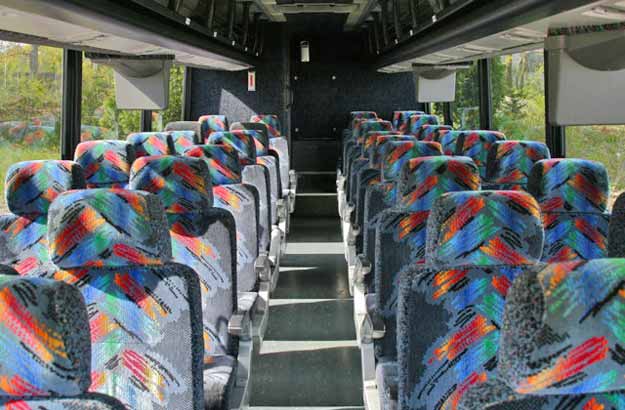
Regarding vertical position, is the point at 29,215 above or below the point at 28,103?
below

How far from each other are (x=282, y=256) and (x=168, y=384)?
241 inches

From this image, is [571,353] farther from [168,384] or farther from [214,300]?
[214,300]

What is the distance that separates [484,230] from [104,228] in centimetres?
123

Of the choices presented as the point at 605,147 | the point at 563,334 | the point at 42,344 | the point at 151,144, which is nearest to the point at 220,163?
the point at 151,144

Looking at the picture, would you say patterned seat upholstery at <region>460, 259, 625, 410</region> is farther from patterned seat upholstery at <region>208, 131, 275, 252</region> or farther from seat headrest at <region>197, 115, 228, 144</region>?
seat headrest at <region>197, 115, 228, 144</region>

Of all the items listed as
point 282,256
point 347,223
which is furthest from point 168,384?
point 282,256

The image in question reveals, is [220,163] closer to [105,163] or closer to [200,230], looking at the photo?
[105,163]

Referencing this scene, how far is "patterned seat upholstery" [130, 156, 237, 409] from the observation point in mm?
4047

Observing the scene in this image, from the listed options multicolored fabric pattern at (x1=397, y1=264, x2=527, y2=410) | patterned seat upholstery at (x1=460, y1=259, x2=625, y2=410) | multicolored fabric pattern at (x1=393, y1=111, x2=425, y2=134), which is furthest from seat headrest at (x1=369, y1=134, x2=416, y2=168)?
multicolored fabric pattern at (x1=393, y1=111, x2=425, y2=134)

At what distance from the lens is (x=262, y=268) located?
18.4ft

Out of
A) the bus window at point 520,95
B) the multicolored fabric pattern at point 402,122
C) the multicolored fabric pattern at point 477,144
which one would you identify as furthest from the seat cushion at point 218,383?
the multicolored fabric pattern at point 402,122

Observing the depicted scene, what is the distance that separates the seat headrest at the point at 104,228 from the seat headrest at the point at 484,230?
3.07 ft

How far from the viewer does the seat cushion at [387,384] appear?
11.3 feet

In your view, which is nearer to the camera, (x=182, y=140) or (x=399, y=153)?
(x=399, y=153)
